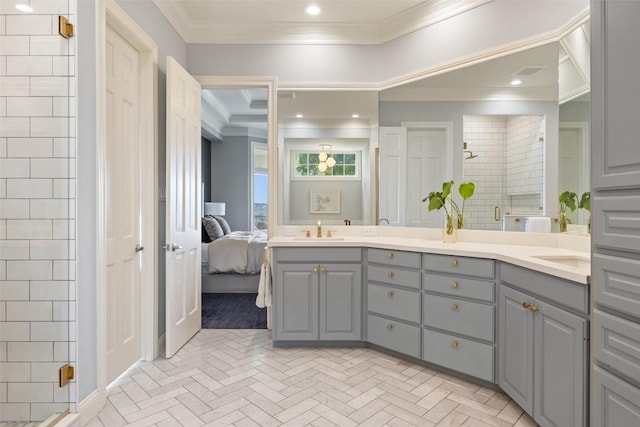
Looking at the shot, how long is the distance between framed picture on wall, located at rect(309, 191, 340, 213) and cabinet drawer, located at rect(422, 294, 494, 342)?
1.26m

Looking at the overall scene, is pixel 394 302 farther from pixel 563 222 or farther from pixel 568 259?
pixel 563 222

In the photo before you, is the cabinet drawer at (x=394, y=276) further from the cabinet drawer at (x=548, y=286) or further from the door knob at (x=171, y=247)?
the door knob at (x=171, y=247)

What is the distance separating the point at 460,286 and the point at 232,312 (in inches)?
101

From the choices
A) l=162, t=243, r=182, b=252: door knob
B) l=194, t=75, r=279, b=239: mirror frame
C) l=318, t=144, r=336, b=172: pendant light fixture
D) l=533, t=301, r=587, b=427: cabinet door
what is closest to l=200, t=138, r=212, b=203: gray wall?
l=194, t=75, r=279, b=239: mirror frame

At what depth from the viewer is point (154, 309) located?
2625 millimetres

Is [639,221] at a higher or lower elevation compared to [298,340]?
higher

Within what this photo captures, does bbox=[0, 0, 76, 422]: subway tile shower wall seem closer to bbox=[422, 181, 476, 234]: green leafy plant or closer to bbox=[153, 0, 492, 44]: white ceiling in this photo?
bbox=[153, 0, 492, 44]: white ceiling

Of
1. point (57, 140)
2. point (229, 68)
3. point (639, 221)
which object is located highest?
point (229, 68)

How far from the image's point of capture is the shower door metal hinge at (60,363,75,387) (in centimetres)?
174

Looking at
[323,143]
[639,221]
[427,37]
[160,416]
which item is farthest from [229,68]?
[639,221]

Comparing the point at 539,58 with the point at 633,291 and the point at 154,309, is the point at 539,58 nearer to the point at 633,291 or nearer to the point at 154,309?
the point at 633,291

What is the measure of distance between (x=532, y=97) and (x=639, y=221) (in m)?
1.65

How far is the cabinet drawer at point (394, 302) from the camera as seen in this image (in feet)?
8.14

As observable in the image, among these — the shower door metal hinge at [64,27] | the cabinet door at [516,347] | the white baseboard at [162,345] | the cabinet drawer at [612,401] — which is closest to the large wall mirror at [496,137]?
the cabinet door at [516,347]
